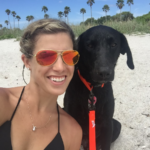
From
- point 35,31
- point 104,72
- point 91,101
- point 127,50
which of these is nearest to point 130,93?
point 127,50

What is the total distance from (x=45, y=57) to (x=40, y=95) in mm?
408

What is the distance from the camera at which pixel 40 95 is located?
140cm

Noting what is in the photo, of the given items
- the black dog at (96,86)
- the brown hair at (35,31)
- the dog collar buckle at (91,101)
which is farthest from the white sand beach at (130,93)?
the brown hair at (35,31)

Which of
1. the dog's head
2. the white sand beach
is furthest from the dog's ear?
the white sand beach

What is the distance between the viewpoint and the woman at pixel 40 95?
1.19 meters

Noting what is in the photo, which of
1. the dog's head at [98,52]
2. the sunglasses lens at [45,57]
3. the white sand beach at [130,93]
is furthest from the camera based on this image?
the white sand beach at [130,93]

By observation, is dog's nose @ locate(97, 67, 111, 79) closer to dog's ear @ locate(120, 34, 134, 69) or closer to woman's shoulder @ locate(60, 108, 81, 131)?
woman's shoulder @ locate(60, 108, 81, 131)

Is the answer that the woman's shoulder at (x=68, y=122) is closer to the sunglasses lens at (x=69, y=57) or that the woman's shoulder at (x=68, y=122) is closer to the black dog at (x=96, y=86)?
the black dog at (x=96, y=86)

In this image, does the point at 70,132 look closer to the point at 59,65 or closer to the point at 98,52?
the point at 59,65

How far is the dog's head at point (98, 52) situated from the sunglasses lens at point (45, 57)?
2.04 ft

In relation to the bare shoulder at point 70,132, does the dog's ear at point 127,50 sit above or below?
above

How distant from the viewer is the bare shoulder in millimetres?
1449

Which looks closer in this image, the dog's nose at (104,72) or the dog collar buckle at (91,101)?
the dog's nose at (104,72)

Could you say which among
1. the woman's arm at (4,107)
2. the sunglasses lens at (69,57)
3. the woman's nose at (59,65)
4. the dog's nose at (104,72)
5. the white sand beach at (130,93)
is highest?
the sunglasses lens at (69,57)
